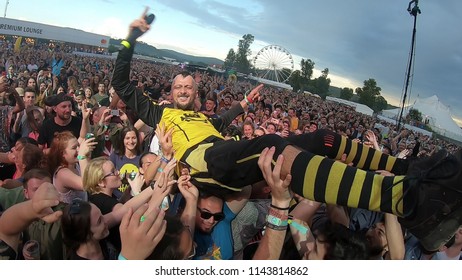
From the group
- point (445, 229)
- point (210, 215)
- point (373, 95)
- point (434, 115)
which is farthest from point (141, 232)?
point (434, 115)

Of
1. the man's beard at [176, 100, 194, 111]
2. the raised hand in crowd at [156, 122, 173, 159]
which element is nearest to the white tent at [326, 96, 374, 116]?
the man's beard at [176, 100, 194, 111]

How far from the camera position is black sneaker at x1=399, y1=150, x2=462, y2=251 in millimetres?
1467

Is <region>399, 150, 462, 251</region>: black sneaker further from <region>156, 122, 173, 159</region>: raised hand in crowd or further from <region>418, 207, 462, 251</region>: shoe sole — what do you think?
<region>156, 122, 173, 159</region>: raised hand in crowd

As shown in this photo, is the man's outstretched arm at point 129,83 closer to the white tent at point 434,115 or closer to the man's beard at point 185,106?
the man's beard at point 185,106

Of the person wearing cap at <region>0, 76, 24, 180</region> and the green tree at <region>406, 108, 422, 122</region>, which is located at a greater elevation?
the green tree at <region>406, 108, 422, 122</region>

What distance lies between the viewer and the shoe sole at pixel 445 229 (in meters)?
1.56

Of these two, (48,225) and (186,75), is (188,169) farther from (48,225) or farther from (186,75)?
(186,75)

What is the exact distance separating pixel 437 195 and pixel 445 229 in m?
0.24

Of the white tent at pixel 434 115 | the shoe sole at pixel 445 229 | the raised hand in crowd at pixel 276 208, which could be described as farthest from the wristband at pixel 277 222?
the white tent at pixel 434 115

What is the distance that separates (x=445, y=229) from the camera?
160 cm

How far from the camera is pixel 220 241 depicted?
1.86 m

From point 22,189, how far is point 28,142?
2.76 ft

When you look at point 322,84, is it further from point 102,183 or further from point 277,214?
point 277,214

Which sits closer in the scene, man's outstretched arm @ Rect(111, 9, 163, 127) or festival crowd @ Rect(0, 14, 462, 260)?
festival crowd @ Rect(0, 14, 462, 260)
